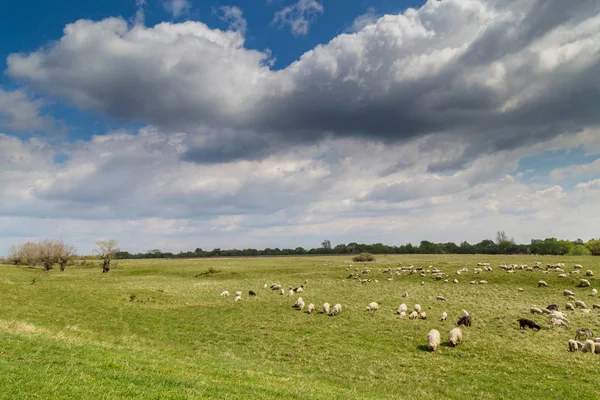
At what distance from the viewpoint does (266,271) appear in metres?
79.8

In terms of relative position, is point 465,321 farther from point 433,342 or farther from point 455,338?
point 433,342

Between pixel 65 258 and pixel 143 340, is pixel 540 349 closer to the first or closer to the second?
pixel 143 340

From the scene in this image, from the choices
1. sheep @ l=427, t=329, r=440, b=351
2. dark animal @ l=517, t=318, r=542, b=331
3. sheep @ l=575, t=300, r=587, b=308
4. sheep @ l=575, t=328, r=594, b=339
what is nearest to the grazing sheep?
sheep @ l=575, t=328, r=594, b=339

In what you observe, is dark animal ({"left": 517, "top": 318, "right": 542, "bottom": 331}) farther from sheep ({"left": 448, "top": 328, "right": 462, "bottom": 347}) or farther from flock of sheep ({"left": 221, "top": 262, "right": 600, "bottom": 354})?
sheep ({"left": 448, "top": 328, "right": 462, "bottom": 347})

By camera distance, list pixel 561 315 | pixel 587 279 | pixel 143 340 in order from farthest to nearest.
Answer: pixel 587 279 < pixel 561 315 < pixel 143 340

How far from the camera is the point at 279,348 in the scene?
24422mm

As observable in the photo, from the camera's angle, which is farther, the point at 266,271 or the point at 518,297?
the point at 266,271

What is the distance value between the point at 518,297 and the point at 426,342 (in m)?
22.8

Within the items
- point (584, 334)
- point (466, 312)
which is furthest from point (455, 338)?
point (584, 334)

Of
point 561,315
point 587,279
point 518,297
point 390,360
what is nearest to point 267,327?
point 390,360

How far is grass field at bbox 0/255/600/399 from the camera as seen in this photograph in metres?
13.6

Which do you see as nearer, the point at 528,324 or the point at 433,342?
the point at 433,342

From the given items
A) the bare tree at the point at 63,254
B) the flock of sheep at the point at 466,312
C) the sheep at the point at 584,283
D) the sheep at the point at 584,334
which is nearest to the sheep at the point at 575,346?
the flock of sheep at the point at 466,312

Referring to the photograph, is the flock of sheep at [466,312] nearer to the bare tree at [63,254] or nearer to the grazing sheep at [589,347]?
the grazing sheep at [589,347]
